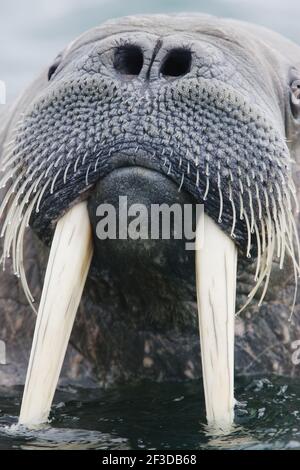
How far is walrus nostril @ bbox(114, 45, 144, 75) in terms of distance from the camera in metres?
5.00

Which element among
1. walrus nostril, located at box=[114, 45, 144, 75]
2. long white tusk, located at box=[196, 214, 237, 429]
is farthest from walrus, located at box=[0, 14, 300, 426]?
long white tusk, located at box=[196, 214, 237, 429]

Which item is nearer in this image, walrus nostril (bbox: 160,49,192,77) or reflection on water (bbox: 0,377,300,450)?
reflection on water (bbox: 0,377,300,450)

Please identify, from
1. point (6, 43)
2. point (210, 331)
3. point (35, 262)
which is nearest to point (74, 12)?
point (6, 43)

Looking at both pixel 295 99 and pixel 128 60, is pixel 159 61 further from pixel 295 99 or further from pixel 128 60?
pixel 295 99

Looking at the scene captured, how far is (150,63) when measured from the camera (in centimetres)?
493

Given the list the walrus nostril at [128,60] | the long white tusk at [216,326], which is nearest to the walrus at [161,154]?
the walrus nostril at [128,60]

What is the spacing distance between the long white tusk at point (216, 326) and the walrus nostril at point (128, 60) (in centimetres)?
87

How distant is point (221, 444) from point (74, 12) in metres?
19.2

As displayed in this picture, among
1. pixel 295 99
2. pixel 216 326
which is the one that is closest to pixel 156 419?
pixel 216 326

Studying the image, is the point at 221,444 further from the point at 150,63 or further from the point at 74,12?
the point at 74,12

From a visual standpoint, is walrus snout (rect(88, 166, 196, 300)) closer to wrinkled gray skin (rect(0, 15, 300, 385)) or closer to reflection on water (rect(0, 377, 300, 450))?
wrinkled gray skin (rect(0, 15, 300, 385))

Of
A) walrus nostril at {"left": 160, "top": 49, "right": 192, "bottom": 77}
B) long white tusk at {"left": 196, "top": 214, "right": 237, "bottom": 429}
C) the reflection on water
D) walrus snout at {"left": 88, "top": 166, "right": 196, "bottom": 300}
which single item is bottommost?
the reflection on water

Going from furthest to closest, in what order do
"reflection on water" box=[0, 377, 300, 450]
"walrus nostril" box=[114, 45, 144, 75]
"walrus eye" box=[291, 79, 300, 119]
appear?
"walrus eye" box=[291, 79, 300, 119]
"walrus nostril" box=[114, 45, 144, 75]
"reflection on water" box=[0, 377, 300, 450]

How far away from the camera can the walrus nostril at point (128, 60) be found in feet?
16.4
